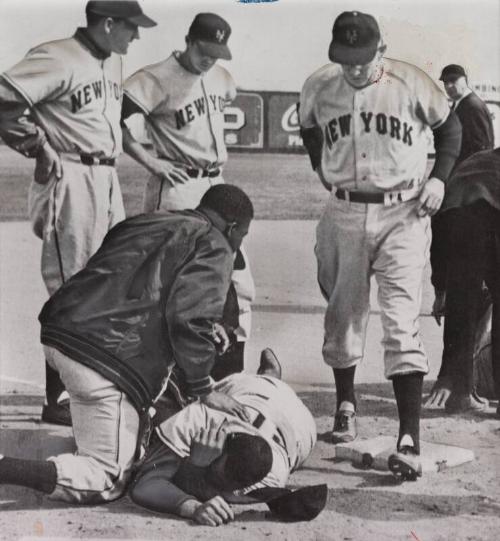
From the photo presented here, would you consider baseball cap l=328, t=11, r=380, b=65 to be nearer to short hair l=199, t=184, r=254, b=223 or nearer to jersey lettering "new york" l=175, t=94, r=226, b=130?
jersey lettering "new york" l=175, t=94, r=226, b=130

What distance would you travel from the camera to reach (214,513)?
10.7ft

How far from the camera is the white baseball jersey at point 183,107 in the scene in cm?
365

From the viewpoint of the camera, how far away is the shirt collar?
3.63m

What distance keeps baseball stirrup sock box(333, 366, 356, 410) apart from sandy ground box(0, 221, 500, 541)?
2.1 inches

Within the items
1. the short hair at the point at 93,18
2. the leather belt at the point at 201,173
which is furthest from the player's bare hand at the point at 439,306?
the short hair at the point at 93,18

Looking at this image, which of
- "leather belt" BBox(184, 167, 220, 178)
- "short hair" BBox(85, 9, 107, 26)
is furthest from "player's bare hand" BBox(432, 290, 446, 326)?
"short hair" BBox(85, 9, 107, 26)

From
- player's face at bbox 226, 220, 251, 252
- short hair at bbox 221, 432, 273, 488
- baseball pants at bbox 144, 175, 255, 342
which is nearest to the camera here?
short hair at bbox 221, 432, 273, 488

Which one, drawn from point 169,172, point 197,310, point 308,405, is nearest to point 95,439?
point 197,310

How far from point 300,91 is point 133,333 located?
1140 millimetres

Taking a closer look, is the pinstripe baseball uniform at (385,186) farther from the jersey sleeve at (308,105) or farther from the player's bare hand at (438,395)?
the player's bare hand at (438,395)

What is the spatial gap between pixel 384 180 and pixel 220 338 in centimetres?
84

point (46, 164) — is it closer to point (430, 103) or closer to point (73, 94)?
point (73, 94)

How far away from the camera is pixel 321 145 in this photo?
11.9 ft

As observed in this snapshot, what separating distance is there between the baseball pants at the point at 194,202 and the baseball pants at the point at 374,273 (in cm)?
30
